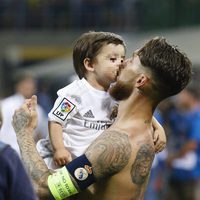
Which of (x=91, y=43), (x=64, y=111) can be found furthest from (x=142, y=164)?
(x=91, y=43)

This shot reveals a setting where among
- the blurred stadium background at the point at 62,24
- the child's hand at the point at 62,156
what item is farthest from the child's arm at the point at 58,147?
the blurred stadium background at the point at 62,24

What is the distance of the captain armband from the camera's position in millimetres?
5094

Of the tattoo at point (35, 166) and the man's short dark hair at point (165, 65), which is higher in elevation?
the man's short dark hair at point (165, 65)

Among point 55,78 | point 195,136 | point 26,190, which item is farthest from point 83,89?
point 55,78

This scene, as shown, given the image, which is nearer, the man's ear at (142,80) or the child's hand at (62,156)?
the man's ear at (142,80)

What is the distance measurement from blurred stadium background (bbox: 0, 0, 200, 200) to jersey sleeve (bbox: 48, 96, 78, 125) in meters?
23.4

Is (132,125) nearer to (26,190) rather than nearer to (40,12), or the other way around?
(26,190)

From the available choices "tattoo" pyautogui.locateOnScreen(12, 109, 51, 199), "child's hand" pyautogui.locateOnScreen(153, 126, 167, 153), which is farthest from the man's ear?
"tattoo" pyautogui.locateOnScreen(12, 109, 51, 199)

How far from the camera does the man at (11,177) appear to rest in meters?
3.88

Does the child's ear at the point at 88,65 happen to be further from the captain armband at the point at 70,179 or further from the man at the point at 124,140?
the captain armband at the point at 70,179

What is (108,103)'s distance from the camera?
559cm

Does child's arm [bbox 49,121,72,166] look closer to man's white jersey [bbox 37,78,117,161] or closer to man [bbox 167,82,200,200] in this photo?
man's white jersey [bbox 37,78,117,161]

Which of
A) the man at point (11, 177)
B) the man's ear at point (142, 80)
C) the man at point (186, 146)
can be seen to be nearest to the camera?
the man at point (11, 177)

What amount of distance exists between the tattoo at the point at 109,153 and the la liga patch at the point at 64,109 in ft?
1.18
